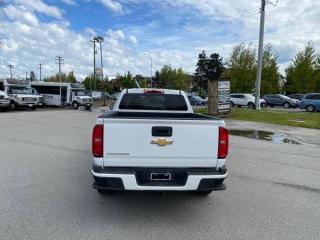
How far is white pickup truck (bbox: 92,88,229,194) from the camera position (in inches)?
172

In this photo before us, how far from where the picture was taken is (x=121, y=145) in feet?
14.4

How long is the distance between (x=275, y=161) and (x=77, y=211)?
5943 millimetres

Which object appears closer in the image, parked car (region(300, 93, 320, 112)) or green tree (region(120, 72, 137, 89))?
parked car (region(300, 93, 320, 112))

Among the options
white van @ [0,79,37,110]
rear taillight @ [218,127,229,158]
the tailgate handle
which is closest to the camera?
the tailgate handle

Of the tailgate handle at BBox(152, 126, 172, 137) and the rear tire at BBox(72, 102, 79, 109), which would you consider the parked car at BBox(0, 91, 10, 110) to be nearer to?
the rear tire at BBox(72, 102, 79, 109)

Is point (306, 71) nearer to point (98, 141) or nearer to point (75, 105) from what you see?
point (75, 105)

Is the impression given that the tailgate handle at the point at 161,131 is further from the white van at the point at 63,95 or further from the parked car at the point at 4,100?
the white van at the point at 63,95

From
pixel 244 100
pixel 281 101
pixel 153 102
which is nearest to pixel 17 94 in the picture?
pixel 244 100

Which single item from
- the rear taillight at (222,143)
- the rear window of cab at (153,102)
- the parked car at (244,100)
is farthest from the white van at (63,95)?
the rear taillight at (222,143)

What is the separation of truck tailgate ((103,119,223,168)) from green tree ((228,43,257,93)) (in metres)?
47.6

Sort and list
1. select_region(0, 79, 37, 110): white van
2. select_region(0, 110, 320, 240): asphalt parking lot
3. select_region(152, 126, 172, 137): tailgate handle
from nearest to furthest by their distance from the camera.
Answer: select_region(0, 110, 320, 240): asphalt parking lot
select_region(152, 126, 172, 137): tailgate handle
select_region(0, 79, 37, 110): white van

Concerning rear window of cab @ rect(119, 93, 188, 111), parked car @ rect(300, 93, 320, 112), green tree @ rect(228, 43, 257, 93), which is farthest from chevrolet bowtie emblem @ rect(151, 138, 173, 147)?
green tree @ rect(228, 43, 257, 93)

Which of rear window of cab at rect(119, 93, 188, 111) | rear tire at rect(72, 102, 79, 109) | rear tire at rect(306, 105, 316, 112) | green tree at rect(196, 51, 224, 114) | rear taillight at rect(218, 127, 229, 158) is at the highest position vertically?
green tree at rect(196, 51, 224, 114)

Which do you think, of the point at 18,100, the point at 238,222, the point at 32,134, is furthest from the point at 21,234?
the point at 18,100
